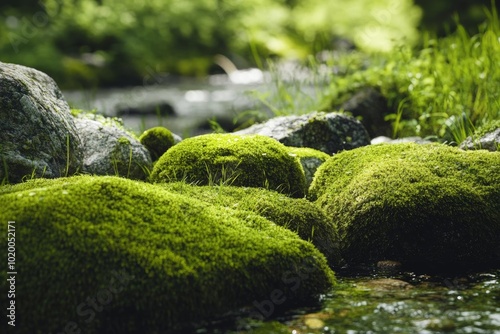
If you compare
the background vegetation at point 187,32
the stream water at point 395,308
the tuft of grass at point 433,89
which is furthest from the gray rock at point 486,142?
the background vegetation at point 187,32

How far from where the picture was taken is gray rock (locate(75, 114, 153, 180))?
609cm

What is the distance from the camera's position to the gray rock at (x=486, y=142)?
19.6 feet

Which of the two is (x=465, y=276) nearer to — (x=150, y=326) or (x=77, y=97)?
(x=150, y=326)

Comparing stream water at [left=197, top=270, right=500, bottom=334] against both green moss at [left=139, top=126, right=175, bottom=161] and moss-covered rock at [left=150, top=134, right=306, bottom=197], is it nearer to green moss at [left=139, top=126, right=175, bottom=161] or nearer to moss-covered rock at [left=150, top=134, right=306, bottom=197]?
moss-covered rock at [left=150, top=134, right=306, bottom=197]

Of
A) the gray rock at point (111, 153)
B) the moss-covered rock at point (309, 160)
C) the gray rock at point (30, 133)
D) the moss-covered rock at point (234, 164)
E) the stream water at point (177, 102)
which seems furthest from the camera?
the stream water at point (177, 102)

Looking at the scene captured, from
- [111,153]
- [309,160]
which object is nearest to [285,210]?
[309,160]

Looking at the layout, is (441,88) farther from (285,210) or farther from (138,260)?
(138,260)

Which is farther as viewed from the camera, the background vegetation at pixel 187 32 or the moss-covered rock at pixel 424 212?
the background vegetation at pixel 187 32

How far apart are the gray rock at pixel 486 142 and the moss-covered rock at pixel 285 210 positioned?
226 centimetres

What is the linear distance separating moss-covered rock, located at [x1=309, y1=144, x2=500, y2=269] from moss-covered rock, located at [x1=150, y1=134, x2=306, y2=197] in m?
0.62

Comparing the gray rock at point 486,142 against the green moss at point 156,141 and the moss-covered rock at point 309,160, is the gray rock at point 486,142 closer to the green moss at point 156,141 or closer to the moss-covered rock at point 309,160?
the moss-covered rock at point 309,160

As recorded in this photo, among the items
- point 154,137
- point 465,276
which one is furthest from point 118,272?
point 154,137

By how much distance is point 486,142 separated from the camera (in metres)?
6.05

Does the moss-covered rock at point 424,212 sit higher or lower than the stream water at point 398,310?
higher
